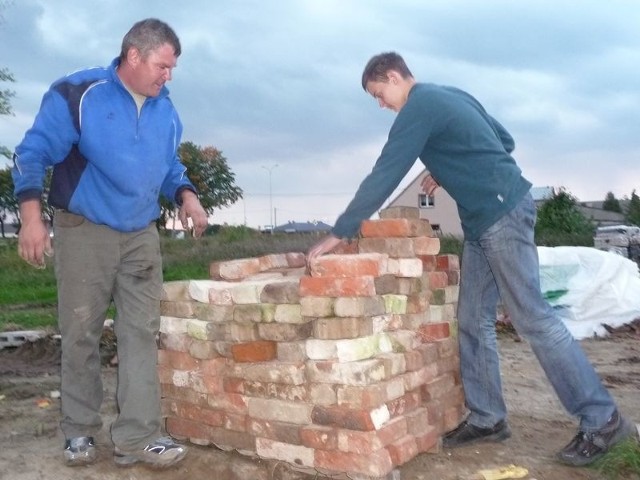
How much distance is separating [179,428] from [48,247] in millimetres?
1051

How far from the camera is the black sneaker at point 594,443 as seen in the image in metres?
3.00

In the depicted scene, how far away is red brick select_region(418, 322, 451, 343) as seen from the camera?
3277 mm

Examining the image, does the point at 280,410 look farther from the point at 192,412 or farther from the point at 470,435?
the point at 470,435

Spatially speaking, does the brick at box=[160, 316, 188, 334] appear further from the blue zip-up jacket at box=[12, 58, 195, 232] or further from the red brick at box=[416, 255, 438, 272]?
the red brick at box=[416, 255, 438, 272]

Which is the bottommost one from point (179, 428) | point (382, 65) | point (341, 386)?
point (179, 428)

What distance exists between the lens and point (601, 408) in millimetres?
3037

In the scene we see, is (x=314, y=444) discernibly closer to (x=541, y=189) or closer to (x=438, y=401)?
(x=438, y=401)

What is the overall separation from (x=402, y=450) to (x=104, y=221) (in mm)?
1603

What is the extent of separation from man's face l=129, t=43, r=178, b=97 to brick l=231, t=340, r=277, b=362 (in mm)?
1205

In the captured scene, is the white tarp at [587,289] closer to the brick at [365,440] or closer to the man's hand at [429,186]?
the man's hand at [429,186]

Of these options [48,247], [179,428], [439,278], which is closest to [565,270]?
[439,278]

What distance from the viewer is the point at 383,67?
3211 millimetres

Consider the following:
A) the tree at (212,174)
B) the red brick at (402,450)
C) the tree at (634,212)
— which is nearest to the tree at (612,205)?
the tree at (634,212)

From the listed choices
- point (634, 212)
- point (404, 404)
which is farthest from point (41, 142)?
point (634, 212)
